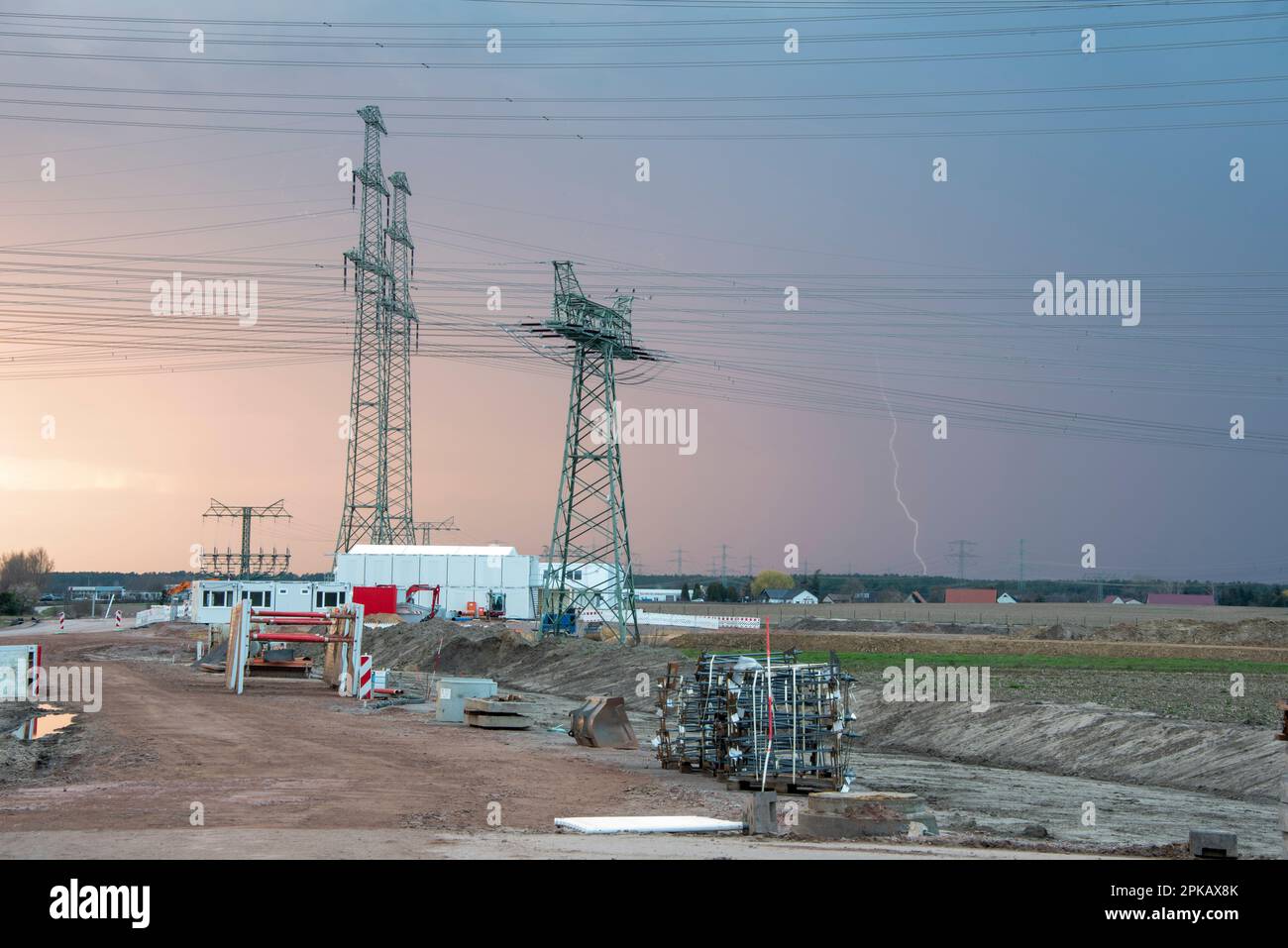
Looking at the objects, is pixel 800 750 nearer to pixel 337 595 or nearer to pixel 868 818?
pixel 868 818

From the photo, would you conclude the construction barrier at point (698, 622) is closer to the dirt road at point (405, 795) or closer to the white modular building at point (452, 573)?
the white modular building at point (452, 573)

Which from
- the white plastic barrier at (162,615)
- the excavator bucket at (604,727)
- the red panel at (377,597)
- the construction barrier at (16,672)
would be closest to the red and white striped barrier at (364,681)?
the construction barrier at (16,672)

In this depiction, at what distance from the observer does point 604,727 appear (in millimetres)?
30047

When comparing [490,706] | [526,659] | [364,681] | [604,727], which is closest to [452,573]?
[526,659]

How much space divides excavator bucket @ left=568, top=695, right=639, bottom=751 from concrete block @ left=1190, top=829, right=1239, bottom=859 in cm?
1630

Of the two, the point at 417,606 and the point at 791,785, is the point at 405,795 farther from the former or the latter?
the point at 417,606

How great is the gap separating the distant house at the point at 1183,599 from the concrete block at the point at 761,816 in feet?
565

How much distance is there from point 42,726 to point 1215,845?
27863mm

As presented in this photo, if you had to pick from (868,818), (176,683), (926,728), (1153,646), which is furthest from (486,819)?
(1153,646)

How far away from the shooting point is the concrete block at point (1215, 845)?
15.2 m

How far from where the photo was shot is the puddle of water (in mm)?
29531

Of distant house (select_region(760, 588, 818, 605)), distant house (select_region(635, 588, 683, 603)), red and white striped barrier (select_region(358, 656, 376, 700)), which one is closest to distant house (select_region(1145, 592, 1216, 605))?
distant house (select_region(760, 588, 818, 605))

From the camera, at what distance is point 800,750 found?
23.2 m

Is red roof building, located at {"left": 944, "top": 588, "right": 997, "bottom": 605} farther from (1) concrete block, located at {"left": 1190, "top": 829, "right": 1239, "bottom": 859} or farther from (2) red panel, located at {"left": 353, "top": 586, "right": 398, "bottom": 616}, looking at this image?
(1) concrete block, located at {"left": 1190, "top": 829, "right": 1239, "bottom": 859}
